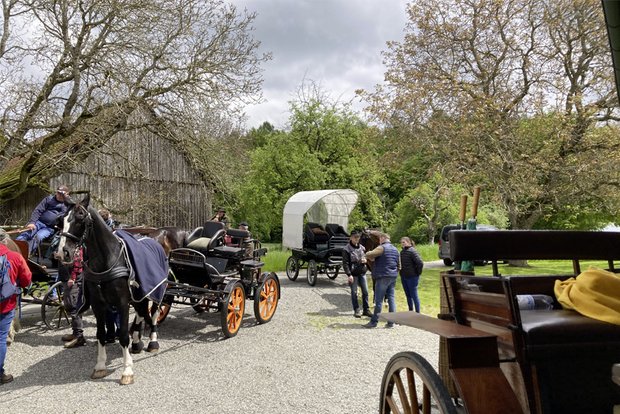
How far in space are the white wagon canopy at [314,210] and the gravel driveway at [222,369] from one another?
5804 millimetres

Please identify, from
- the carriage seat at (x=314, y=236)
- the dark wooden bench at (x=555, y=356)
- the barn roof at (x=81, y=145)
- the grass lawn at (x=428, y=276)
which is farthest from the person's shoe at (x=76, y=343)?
the carriage seat at (x=314, y=236)

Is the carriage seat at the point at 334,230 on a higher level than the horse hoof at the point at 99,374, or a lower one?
higher

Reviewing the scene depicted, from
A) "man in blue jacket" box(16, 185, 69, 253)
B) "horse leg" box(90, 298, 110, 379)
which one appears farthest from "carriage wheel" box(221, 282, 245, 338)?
"man in blue jacket" box(16, 185, 69, 253)

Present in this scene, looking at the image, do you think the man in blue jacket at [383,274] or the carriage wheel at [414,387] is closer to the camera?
the carriage wheel at [414,387]

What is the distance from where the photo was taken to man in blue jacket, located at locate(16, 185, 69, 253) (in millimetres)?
7207

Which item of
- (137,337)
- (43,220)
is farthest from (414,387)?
(43,220)

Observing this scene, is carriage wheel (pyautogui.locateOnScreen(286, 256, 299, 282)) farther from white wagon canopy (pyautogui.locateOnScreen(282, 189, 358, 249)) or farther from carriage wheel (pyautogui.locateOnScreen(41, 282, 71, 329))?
carriage wheel (pyautogui.locateOnScreen(41, 282, 71, 329))

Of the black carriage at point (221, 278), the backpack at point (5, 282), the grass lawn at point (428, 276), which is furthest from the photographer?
the grass lawn at point (428, 276)

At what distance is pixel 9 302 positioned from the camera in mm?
4652

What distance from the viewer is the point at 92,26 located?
9.54 metres

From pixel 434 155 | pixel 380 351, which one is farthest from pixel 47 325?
pixel 434 155

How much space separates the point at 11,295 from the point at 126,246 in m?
1.23

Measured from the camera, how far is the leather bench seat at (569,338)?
1864mm

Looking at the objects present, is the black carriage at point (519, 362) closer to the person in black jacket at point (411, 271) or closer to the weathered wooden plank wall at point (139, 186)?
the person in black jacket at point (411, 271)
